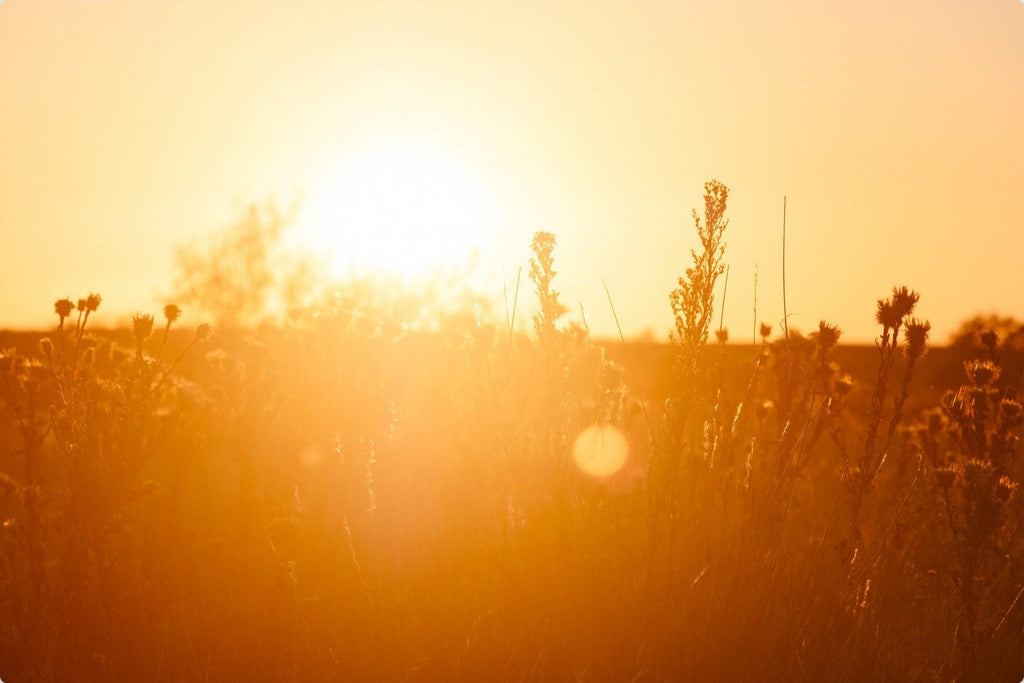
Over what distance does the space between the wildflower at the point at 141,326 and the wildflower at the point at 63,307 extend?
32 centimetres

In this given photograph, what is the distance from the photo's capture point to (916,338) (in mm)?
3660

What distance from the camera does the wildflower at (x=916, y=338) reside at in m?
3.64

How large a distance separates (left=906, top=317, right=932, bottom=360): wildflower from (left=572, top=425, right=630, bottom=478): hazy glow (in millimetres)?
1304

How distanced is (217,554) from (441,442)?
147 cm

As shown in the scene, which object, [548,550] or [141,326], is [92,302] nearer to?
[141,326]

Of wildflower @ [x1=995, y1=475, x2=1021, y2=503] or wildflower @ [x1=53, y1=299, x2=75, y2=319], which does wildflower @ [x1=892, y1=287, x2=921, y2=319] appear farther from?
wildflower @ [x1=53, y1=299, x2=75, y2=319]

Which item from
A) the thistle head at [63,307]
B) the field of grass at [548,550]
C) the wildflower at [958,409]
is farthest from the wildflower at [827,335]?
the thistle head at [63,307]

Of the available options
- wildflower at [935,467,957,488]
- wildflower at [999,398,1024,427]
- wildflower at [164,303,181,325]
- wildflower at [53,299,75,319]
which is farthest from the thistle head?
wildflower at [999,398,1024,427]

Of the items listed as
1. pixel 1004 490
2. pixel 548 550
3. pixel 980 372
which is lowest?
pixel 548 550

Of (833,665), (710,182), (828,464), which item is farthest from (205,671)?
(828,464)

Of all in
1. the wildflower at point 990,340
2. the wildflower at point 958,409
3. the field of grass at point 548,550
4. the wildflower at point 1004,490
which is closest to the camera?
the field of grass at point 548,550

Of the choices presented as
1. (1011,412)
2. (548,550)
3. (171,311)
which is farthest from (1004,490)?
(171,311)

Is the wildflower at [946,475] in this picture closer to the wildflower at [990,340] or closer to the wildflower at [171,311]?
the wildflower at [990,340]

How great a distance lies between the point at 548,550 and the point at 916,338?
69.4 inches
